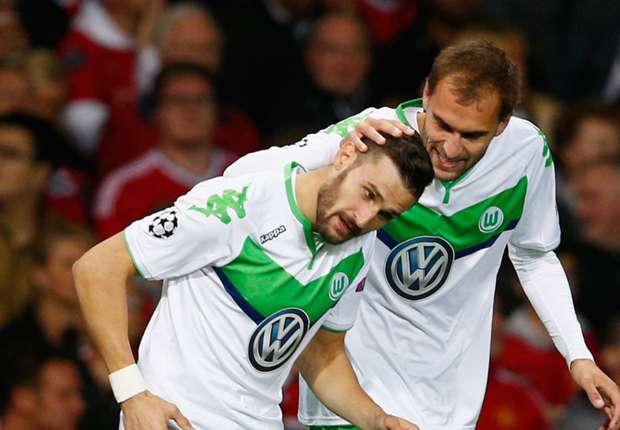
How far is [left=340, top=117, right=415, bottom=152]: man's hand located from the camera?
4.24 m

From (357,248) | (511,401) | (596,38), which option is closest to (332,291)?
(357,248)

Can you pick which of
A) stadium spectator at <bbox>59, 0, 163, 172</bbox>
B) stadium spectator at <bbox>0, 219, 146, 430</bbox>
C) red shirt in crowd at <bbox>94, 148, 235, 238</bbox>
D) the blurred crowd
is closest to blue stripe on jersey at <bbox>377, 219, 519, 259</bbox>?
the blurred crowd

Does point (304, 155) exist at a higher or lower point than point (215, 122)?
higher

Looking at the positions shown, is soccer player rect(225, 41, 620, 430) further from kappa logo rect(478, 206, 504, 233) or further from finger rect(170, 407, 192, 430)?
finger rect(170, 407, 192, 430)

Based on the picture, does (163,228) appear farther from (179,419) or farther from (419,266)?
(419,266)

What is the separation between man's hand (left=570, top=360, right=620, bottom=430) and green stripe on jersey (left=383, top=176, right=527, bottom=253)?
1.65ft

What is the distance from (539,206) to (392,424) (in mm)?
1007

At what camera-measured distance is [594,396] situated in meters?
4.76

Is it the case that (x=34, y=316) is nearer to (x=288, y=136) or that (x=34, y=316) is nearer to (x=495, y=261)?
(x=288, y=136)

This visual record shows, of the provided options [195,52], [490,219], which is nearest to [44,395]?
[195,52]

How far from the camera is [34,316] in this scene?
23.2 feet

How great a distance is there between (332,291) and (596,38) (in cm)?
472

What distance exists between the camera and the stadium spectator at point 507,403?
6887 mm

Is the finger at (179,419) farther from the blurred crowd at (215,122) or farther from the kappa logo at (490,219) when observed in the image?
the blurred crowd at (215,122)
